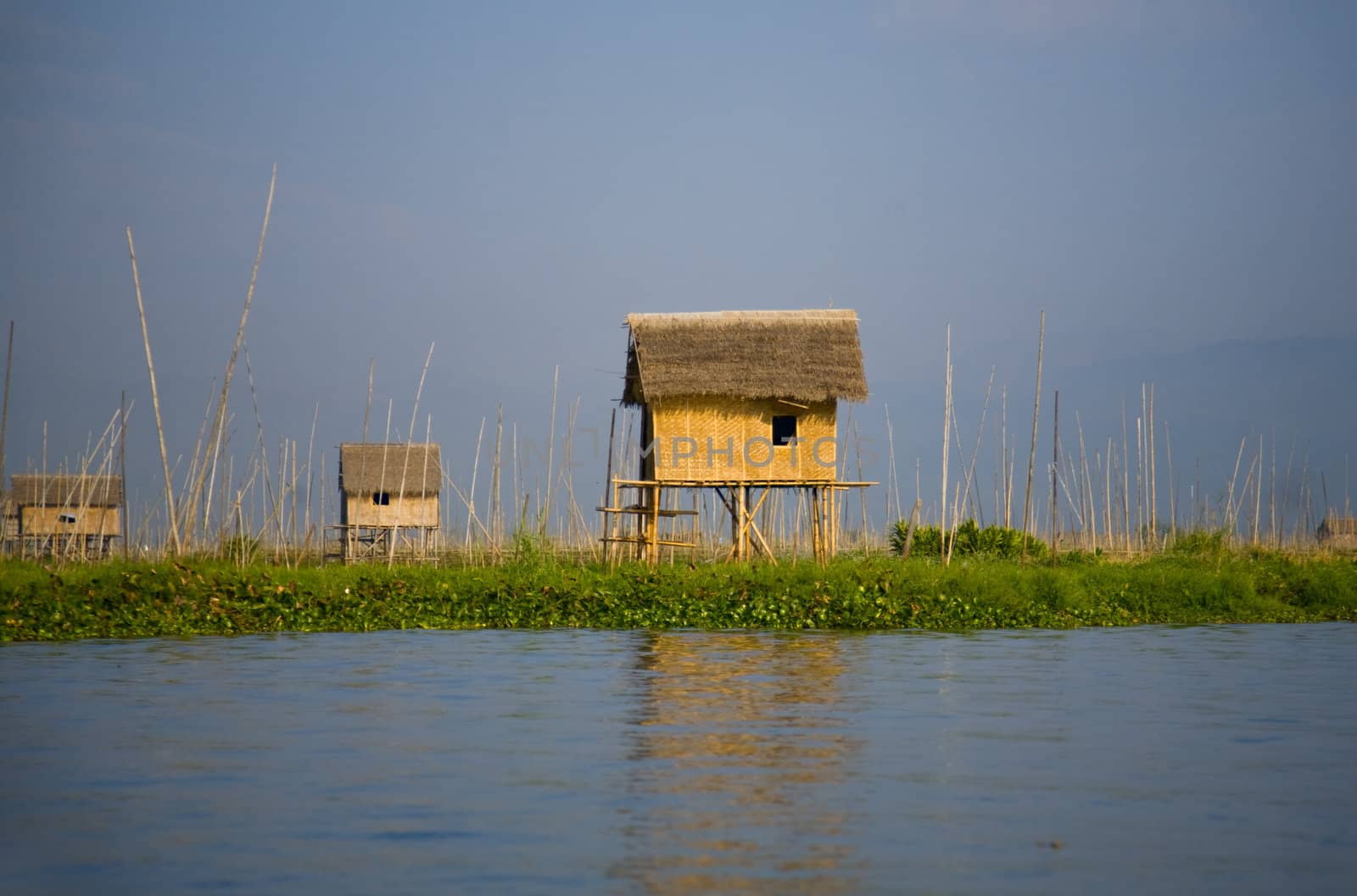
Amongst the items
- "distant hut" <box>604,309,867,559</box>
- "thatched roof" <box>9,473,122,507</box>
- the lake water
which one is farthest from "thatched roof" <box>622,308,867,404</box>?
"thatched roof" <box>9,473,122,507</box>

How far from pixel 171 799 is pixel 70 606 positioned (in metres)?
8.74

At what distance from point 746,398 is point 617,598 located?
462 centimetres

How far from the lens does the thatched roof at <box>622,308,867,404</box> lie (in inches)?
752

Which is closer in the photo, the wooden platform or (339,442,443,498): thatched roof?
the wooden platform

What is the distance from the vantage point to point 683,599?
15.7m

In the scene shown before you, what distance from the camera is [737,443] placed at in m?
19.5

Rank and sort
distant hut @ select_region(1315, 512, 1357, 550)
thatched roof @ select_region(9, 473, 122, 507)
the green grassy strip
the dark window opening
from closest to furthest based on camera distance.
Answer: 1. the green grassy strip
2. the dark window opening
3. distant hut @ select_region(1315, 512, 1357, 550)
4. thatched roof @ select_region(9, 473, 122, 507)

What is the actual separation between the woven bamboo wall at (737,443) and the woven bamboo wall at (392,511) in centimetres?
1240

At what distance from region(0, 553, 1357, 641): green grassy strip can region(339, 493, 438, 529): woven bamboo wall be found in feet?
44.1

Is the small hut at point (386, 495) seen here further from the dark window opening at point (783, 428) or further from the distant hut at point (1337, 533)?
the distant hut at point (1337, 533)

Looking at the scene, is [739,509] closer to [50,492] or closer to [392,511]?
[392,511]

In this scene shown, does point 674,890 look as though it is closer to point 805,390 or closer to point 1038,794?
point 1038,794

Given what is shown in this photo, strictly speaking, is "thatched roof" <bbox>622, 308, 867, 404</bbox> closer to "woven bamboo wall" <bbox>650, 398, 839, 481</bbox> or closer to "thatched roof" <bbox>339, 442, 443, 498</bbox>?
"woven bamboo wall" <bbox>650, 398, 839, 481</bbox>

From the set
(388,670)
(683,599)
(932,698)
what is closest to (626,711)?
(932,698)
